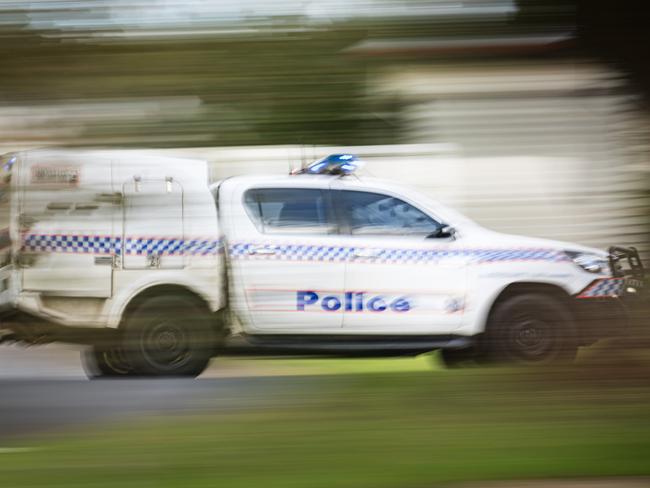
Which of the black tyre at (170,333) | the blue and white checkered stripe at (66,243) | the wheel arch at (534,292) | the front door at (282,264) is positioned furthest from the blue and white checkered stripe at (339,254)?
the blue and white checkered stripe at (66,243)

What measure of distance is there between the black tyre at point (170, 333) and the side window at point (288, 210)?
13.8 inches

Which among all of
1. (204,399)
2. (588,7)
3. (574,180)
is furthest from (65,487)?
(588,7)

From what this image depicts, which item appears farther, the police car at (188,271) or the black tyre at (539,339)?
the black tyre at (539,339)

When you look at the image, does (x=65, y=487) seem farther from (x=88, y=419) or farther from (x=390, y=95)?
(x=390, y=95)

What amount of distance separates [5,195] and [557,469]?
6.24 ft

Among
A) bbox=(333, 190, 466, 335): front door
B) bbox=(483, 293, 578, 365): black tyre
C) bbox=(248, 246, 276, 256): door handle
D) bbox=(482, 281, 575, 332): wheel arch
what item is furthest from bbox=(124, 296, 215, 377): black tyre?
bbox=(482, 281, 575, 332): wheel arch

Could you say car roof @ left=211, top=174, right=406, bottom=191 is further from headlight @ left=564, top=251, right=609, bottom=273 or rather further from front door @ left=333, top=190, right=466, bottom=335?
headlight @ left=564, top=251, right=609, bottom=273

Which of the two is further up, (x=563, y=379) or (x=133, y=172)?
(x=133, y=172)

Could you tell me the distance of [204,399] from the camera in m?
2.60

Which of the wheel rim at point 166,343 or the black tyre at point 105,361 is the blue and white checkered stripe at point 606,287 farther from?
the black tyre at point 105,361

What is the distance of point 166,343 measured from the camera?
2.38 meters

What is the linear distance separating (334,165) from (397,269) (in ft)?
3.83

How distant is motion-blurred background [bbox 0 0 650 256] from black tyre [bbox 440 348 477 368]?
0.46 metres

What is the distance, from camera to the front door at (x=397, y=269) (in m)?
3.46
